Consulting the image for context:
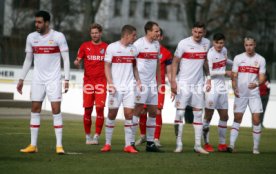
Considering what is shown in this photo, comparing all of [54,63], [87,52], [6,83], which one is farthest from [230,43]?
[54,63]

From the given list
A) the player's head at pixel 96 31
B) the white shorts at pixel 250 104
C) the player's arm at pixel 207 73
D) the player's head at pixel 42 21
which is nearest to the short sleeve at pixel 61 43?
the player's head at pixel 42 21

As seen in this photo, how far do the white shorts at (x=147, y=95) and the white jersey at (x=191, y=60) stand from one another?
542 mm

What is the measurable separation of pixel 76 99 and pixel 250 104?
640 inches

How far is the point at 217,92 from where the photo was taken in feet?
56.3

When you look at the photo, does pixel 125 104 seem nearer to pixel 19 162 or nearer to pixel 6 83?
pixel 19 162

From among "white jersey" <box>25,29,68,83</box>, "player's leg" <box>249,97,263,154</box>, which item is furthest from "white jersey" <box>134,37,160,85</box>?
"white jersey" <box>25,29,68,83</box>

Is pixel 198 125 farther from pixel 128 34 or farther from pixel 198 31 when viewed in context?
pixel 128 34

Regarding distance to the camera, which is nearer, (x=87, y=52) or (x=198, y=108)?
(x=198, y=108)

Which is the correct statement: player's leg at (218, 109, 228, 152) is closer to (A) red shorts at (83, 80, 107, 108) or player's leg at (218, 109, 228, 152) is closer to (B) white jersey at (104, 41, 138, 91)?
(B) white jersey at (104, 41, 138, 91)

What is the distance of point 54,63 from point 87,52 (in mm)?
3556

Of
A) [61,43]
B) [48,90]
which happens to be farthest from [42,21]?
[48,90]

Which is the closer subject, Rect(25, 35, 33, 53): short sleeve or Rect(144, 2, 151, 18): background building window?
Rect(25, 35, 33, 53): short sleeve

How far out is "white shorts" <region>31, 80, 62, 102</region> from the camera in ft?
49.2

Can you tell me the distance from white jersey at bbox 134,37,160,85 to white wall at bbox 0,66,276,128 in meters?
13.7
